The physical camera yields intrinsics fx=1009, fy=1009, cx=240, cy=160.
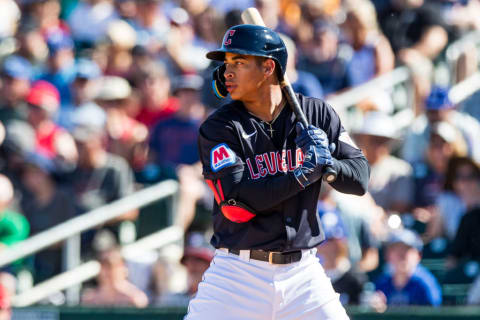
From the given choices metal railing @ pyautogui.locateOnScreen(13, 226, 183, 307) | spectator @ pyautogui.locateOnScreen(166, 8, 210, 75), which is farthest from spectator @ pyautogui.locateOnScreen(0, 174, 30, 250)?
spectator @ pyautogui.locateOnScreen(166, 8, 210, 75)

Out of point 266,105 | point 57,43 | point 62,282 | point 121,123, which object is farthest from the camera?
point 57,43

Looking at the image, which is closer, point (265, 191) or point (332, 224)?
point (265, 191)

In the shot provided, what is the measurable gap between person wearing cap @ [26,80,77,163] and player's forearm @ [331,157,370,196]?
4.69 m

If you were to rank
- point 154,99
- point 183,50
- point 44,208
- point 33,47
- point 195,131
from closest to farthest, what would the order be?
1. point 44,208
2. point 195,131
3. point 154,99
4. point 183,50
5. point 33,47

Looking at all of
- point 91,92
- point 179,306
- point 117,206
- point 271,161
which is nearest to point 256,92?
point 271,161

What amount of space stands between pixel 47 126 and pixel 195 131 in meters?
1.47

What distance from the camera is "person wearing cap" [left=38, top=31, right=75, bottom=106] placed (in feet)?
32.9

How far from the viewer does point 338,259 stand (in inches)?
281

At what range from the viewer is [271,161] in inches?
178

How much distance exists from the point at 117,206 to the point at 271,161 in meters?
3.76

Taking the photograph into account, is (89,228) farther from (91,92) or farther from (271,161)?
(271,161)

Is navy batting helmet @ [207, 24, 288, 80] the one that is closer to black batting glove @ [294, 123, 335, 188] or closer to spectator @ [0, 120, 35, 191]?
black batting glove @ [294, 123, 335, 188]

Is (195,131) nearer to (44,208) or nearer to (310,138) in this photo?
(44,208)

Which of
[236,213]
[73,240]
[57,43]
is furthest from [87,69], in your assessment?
[236,213]
